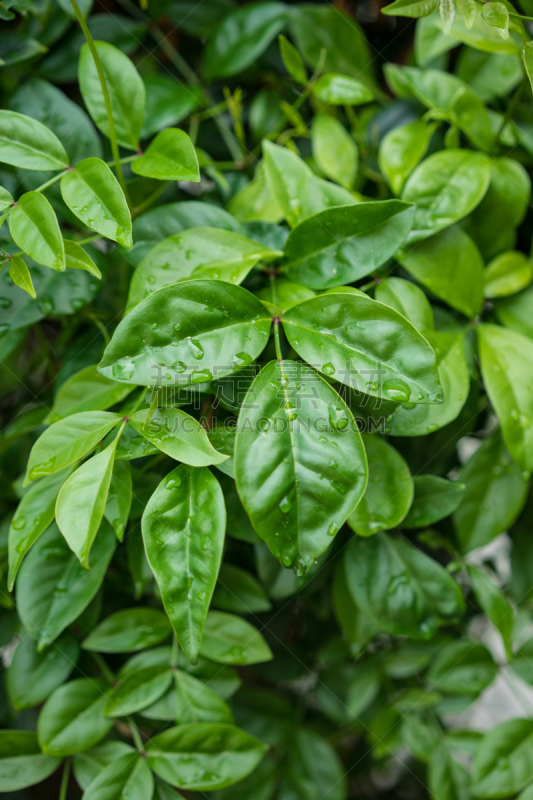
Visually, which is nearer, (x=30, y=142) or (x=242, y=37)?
(x=30, y=142)

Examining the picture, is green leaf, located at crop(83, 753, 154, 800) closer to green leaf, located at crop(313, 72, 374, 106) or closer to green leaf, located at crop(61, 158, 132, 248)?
green leaf, located at crop(61, 158, 132, 248)

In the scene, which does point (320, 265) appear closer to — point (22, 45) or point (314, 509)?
point (314, 509)

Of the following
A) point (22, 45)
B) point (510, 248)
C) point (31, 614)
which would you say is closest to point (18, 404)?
point (31, 614)

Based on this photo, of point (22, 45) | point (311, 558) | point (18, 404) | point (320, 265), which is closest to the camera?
point (311, 558)

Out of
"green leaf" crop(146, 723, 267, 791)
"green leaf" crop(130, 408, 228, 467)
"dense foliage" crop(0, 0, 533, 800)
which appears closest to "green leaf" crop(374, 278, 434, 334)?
"dense foliage" crop(0, 0, 533, 800)

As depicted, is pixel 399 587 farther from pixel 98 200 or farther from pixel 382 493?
pixel 98 200

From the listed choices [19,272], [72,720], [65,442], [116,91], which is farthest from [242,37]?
[72,720]
